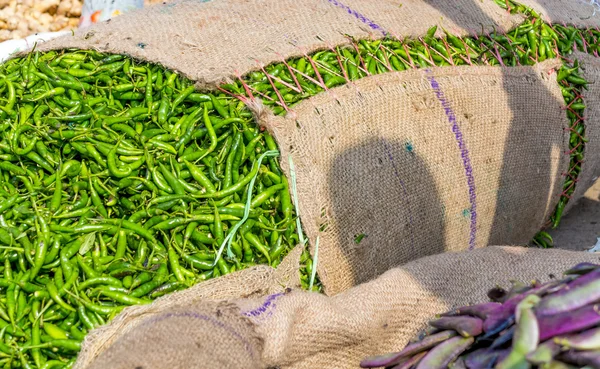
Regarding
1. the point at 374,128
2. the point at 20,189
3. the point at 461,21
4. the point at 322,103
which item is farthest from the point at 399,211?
the point at 20,189

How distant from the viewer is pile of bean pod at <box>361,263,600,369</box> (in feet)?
4.29

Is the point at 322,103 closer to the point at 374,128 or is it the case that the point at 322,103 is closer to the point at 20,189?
the point at 374,128

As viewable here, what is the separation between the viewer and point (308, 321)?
1.88 metres

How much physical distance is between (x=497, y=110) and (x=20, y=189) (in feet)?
7.26

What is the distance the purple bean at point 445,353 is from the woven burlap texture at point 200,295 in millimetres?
540

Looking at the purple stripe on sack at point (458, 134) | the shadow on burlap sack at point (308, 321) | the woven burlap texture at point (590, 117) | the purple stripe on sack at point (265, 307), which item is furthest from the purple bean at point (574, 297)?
the woven burlap texture at point (590, 117)

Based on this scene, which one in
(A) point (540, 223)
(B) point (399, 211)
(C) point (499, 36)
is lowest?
(A) point (540, 223)

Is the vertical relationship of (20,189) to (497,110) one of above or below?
below

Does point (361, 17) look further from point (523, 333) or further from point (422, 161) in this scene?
point (523, 333)

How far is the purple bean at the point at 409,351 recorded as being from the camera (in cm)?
A: 157

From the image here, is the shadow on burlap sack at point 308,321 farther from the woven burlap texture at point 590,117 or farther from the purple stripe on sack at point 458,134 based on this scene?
the woven burlap texture at point 590,117

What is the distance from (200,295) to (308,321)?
1.49 feet

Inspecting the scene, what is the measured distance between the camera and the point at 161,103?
8.77 feet

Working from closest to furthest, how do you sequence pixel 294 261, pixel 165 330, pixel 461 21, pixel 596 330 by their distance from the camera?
pixel 596 330 < pixel 165 330 < pixel 294 261 < pixel 461 21
